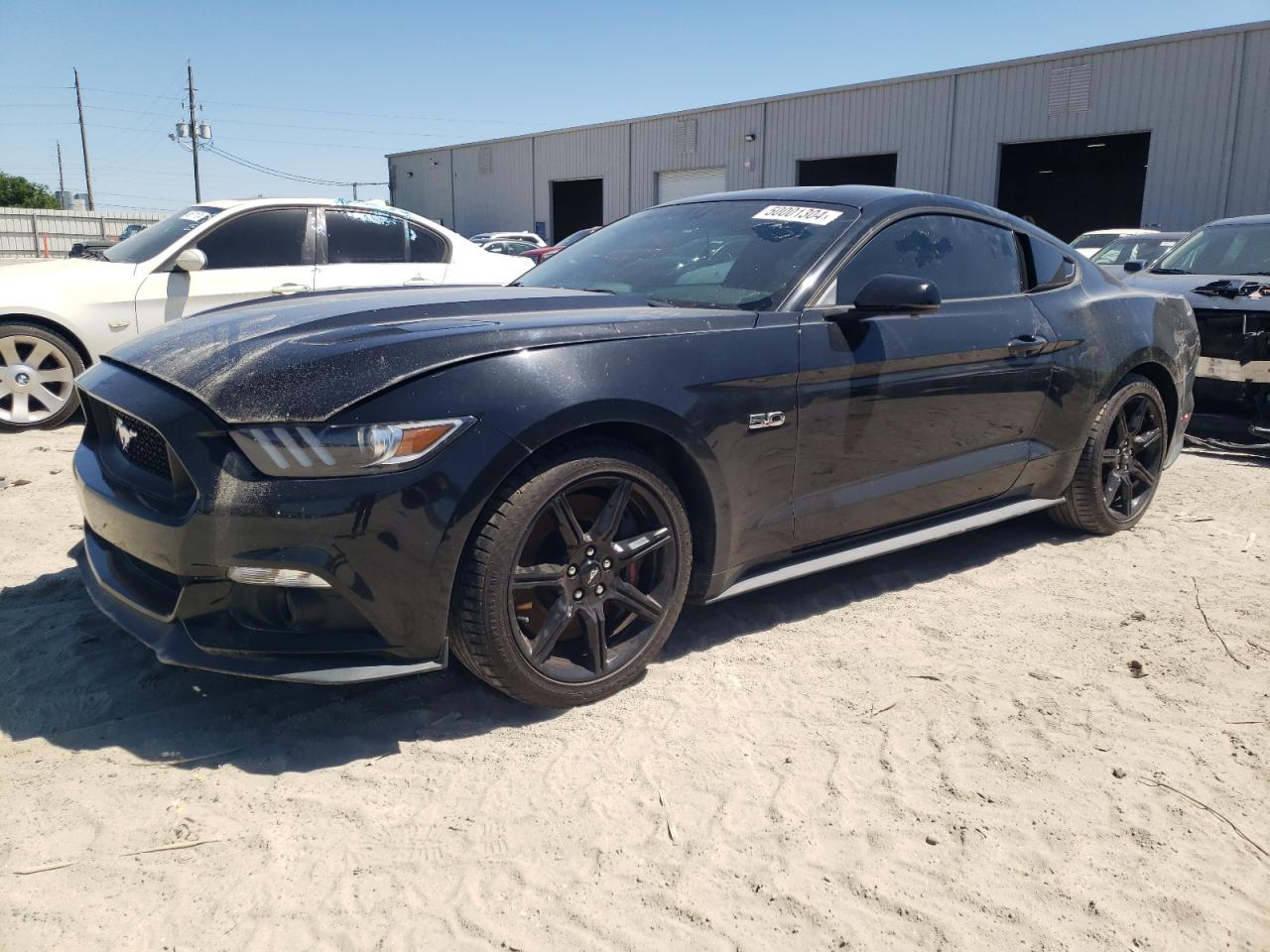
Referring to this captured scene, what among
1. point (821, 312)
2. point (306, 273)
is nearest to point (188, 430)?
point (821, 312)

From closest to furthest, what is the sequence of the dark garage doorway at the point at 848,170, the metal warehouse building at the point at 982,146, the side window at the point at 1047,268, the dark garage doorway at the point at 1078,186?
the side window at the point at 1047,268
the metal warehouse building at the point at 982,146
the dark garage doorway at the point at 848,170
the dark garage doorway at the point at 1078,186

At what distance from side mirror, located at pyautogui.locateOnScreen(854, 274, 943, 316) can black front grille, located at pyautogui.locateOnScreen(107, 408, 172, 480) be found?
2.21 meters

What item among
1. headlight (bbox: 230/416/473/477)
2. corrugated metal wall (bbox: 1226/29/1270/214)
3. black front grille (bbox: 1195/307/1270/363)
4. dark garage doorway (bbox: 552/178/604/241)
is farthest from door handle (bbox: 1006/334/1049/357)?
dark garage doorway (bbox: 552/178/604/241)

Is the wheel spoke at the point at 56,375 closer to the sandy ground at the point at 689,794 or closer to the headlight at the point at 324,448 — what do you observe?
the sandy ground at the point at 689,794

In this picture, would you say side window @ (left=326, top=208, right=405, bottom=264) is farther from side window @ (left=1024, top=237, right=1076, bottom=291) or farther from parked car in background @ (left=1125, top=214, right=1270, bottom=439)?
parked car in background @ (left=1125, top=214, right=1270, bottom=439)

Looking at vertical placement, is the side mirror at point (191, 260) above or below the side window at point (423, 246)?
below

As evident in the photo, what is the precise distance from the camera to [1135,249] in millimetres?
12289

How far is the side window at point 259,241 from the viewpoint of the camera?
6.95 metres

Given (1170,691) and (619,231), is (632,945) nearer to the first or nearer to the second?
(1170,691)

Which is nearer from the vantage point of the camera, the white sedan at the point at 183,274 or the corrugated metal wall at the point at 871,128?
the white sedan at the point at 183,274

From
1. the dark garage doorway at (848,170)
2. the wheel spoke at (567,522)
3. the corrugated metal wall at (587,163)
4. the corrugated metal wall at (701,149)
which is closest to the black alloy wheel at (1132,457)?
the wheel spoke at (567,522)

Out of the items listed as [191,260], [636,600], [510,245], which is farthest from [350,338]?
[510,245]

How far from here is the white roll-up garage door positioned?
2973 cm

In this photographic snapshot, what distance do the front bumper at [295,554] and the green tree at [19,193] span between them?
5976cm
